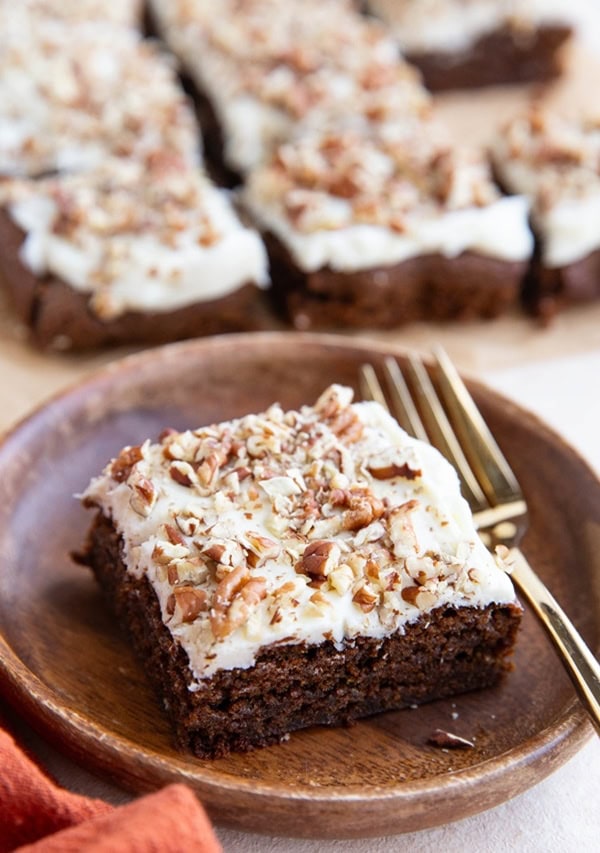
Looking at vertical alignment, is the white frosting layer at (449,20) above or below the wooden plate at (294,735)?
above

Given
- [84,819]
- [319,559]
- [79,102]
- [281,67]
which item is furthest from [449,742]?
[281,67]

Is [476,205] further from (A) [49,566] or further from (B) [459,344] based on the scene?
(A) [49,566]

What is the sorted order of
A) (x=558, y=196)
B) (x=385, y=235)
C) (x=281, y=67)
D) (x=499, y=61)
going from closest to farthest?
1. (x=385, y=235)
2. (x=558, y=196)
3. (x=281, y=67)
4. (x=499, y=61)

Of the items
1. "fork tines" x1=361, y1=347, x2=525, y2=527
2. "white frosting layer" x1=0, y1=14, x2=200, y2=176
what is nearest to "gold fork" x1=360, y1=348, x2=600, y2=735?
"fork tines" x1=361, y1=347, x2=525, y2=527

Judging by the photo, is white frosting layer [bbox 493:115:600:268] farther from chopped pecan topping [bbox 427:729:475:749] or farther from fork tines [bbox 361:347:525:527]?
chopped pecan topping [bbox 427:729:475:749]

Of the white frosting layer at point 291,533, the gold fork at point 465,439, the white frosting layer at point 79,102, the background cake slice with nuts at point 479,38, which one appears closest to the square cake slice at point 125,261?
the white frosting layer at point 79,102

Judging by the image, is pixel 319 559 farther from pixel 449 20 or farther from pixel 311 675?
pixel 449 20

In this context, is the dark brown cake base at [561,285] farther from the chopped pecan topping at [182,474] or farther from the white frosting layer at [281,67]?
the chopped pecan topping at [182,474]
